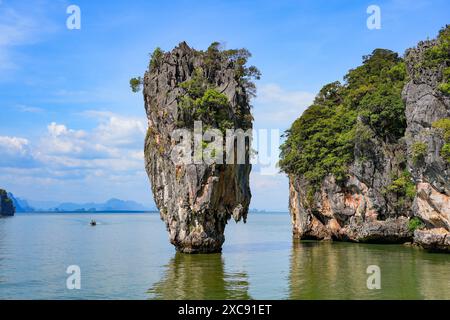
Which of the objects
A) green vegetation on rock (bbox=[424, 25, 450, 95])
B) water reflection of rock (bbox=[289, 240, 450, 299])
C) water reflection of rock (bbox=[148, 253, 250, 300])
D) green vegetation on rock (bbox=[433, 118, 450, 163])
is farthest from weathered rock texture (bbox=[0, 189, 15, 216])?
green vegetation on rock (bbox=[433, 118, 450, 163])

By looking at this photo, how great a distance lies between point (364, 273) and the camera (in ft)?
77.0

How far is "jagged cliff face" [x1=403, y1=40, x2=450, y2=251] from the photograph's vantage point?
2752 cm

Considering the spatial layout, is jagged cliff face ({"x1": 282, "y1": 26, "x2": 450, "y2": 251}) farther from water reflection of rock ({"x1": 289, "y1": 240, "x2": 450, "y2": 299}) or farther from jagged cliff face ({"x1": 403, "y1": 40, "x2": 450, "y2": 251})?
water reflection of rock ({"x1": 289, "y1": 240, "x2": 450, "y2": 299})

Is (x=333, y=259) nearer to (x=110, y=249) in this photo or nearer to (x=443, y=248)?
(x=443, y=248)

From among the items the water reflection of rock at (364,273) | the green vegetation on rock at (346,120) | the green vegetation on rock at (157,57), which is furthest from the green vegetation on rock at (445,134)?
the green vegetation on rock at (157,57)

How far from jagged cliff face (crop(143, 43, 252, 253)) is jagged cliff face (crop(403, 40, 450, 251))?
10.8 metres

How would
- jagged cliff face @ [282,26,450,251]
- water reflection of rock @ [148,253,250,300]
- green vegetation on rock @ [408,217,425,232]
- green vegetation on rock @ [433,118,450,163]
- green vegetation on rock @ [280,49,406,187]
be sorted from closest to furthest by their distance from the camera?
water reflection of rock @ [148,253,250,300] < green vegetation on rock @ [433,118,450,163] < jagged cliff face @ [282,26,450,251] < green vegetation on rock @ [408,217,425,232] < green vegetation on rock @ [280,49,406,187]

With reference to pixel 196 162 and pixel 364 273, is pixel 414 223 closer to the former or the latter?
pixel 364 273

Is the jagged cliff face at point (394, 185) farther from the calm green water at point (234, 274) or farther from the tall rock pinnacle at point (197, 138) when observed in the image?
the tall rock pinnacle at point (197, 138)

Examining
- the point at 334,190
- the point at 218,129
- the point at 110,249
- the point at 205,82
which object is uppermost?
the point at 205,82

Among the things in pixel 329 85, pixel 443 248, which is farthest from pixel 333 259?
pixel 329 85

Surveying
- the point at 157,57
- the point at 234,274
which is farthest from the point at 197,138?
the point at 234,274

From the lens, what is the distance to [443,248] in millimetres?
29328

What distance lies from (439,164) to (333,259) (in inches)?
327
